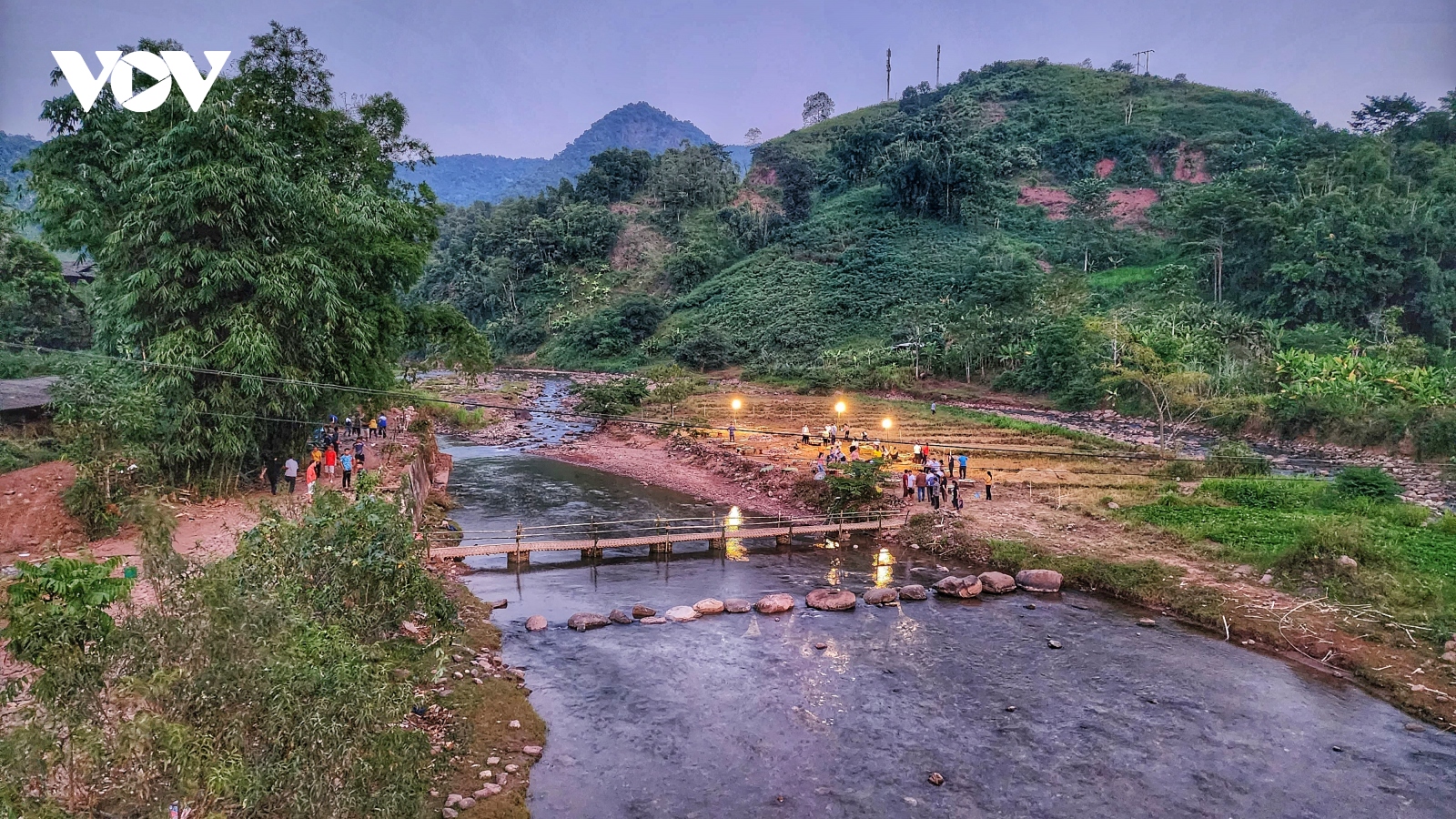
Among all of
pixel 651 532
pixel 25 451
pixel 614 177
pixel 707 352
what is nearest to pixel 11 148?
pixel 614 177

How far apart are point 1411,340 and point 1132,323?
537 inches

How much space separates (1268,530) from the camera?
20.7 metres

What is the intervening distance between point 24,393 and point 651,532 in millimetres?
22654

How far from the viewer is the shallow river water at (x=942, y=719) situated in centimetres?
1140

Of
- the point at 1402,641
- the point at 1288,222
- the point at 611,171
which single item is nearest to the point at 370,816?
the point at 1402,641

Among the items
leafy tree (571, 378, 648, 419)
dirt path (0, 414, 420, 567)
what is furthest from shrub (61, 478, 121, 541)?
leafy tree (571, 378, 648, 419)

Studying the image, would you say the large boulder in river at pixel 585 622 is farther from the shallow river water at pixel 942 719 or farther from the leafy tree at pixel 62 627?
the leafy tree at pixel 62 627

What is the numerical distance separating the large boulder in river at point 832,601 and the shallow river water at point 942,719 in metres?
0.42

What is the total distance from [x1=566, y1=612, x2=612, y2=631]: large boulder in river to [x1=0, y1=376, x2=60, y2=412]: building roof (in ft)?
60.1

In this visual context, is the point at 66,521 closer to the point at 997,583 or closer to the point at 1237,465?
the point at 997,583

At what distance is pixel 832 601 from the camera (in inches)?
730

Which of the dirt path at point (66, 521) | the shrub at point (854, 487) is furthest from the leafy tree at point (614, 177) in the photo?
the dirt path at point (66, 521)

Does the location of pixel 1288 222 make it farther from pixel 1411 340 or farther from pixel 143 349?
pixel 143 349

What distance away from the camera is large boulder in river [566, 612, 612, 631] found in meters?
17.1
